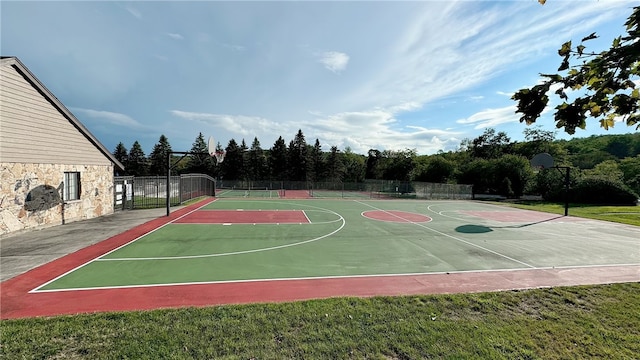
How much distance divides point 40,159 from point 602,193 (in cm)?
5147

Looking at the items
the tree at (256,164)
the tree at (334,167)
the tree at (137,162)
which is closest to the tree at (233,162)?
the tree at (256,164)

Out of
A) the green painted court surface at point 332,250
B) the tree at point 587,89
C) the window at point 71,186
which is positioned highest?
the tree at point 587,89

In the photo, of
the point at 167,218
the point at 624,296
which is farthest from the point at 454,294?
the point at 167,218

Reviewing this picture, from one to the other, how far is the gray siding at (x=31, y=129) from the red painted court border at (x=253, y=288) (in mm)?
6322

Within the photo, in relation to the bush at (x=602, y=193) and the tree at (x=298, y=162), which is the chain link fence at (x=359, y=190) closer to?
the bush at (x=602, y=193)

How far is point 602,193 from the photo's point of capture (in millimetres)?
33625

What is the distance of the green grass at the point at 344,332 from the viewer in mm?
4117

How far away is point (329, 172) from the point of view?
204 ft

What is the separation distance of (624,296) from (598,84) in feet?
23.8

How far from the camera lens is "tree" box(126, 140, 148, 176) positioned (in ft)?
228

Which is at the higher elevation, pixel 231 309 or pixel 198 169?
pixel 198 169

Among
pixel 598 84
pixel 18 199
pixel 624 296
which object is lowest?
pixel 624 296

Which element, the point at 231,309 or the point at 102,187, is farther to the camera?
the point at 102,187

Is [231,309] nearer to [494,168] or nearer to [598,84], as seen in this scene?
[598,84]
